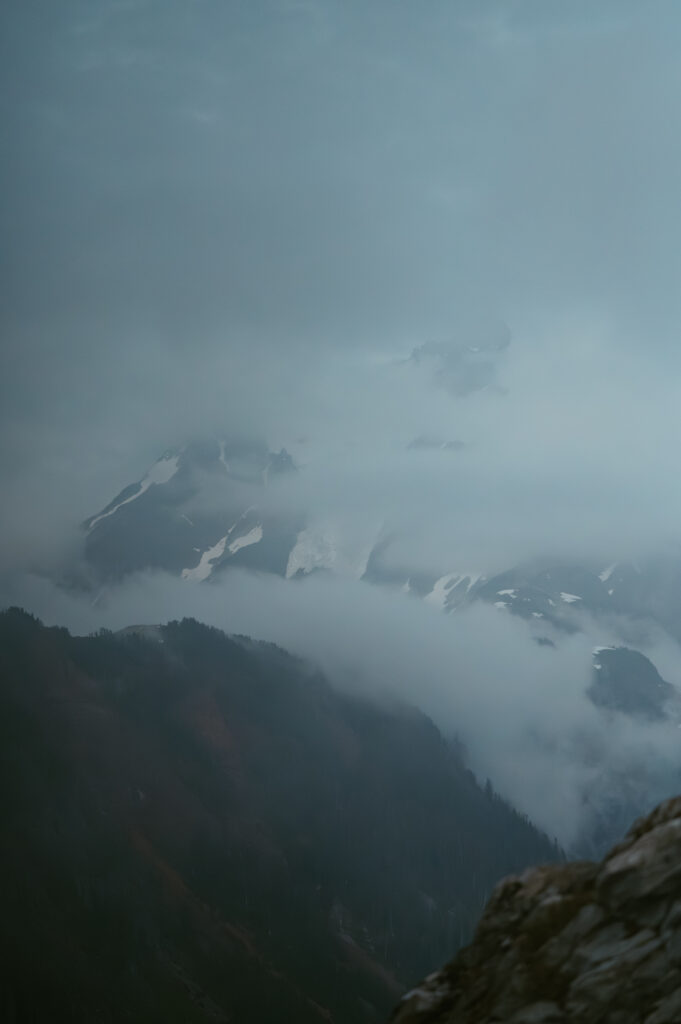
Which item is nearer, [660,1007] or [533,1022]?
[660,1007]

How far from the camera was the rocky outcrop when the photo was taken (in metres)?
32.1

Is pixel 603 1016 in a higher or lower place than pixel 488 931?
lower

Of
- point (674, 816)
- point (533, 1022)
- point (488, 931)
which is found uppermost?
point (674, 816)

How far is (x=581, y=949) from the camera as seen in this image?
34.0 meters

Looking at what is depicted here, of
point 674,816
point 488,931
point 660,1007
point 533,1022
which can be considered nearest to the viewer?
point 660,1007

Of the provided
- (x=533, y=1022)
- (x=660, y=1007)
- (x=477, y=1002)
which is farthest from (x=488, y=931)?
(x=660, y=1007)

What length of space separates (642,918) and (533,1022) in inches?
211

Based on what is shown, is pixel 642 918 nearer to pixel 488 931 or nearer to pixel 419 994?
pixel 488 931

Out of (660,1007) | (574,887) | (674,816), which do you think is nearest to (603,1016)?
(660,1007)

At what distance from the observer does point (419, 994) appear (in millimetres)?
39344

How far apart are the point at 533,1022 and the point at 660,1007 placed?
187 inches

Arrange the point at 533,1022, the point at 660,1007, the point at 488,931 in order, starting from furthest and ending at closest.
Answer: the point at 488,931, the point at 533,1022, the point at 660,1007

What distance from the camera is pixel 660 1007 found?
30.9 metres

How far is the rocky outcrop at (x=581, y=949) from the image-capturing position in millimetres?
32062
